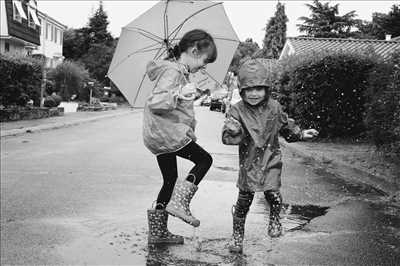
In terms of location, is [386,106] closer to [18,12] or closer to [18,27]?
[18,27]

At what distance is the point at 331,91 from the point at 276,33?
191ft

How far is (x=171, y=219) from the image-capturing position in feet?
20.4

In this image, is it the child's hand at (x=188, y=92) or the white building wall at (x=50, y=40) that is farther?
the white building wall at (x=50, y=40)

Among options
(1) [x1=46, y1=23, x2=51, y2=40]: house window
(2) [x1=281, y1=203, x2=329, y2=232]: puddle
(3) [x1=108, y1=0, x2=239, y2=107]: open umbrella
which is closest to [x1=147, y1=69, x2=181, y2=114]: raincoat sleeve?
(3) [x1=108, y1=0, x2=239, y2=107]: open umbrella

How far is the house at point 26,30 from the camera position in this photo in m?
38.4

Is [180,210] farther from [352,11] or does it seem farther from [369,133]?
[352,11]

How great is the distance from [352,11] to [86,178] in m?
56.1

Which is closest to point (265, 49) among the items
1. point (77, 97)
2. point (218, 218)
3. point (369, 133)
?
point (77, 97)

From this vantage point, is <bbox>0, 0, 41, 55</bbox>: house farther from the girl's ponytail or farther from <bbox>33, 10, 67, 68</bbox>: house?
the girl's ponytail

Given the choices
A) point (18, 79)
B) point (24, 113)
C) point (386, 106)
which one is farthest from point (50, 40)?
point (386, 106)

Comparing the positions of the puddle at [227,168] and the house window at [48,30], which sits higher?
the house window at [48,30]

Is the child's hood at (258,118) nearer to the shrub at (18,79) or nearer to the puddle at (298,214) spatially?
the puddle at (298,214)

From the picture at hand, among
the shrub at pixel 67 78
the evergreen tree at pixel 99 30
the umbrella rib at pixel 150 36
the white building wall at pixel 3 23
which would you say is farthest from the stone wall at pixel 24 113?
the evergreen tree at pixel 99 30

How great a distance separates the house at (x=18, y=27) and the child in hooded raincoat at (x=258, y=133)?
113 ft
